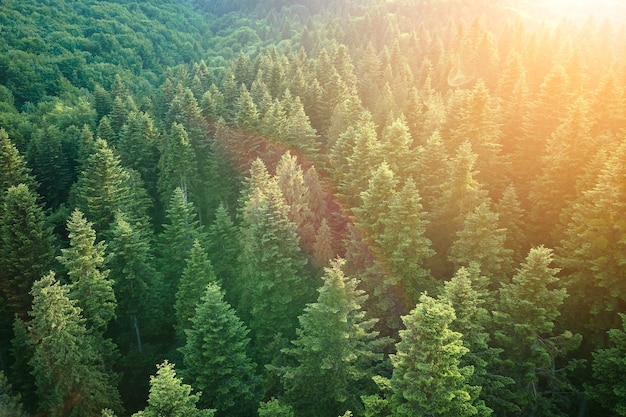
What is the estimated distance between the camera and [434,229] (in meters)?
33.6

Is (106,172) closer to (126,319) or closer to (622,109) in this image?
(126,319)

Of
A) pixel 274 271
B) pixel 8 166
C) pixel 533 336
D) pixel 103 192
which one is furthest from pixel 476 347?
pixel 8 166

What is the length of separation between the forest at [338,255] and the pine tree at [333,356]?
0.45ft

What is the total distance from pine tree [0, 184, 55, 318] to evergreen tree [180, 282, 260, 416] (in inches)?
756

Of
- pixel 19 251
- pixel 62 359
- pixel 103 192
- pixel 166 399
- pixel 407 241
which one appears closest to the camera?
pixel 166 399

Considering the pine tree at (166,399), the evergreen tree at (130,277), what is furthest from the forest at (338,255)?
the evergreen tree at (130,277)

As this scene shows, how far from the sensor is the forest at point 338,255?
72.3 feet

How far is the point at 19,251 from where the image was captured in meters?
36.8

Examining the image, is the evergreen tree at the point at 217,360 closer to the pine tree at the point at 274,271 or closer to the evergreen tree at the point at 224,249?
the pine tree at the point at 274,271

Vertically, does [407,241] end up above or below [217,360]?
above

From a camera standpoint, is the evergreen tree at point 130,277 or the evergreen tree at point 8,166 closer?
the evergreen tree at point 130,277

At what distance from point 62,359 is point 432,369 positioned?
22086 millimetres

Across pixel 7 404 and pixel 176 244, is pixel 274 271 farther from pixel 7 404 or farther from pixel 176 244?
pixel 7 404

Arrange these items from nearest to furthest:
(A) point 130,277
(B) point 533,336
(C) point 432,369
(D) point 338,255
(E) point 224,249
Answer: (C) point 432,369 → (B) point 533,336 → (D) point 338,255 → (A) point 130,277 → (E) point 224,249
